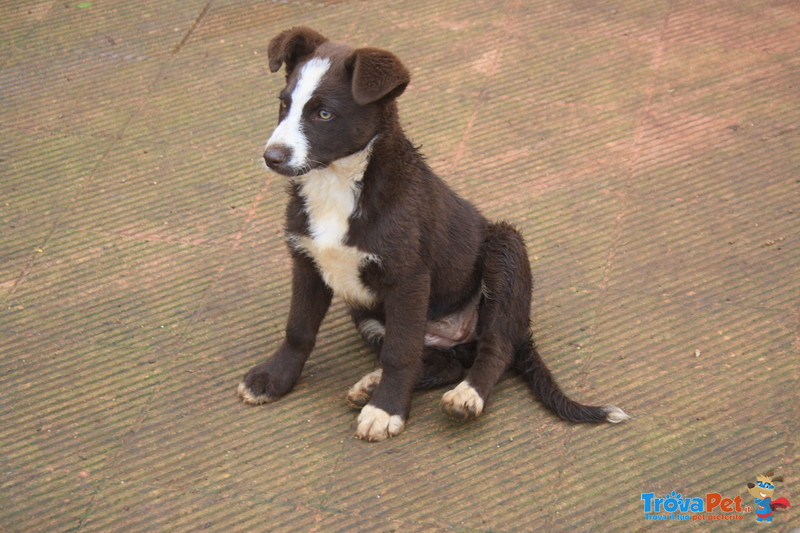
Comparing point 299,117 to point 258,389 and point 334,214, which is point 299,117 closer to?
point 334,214

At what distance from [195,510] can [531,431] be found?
4.08ft

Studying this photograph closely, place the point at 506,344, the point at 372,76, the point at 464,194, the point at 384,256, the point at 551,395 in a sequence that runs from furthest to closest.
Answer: the point at 464,194, the point at 506,344, the point at 551,395, the point at 384,256, the point at 372,76

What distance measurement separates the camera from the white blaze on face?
3262 millimetres

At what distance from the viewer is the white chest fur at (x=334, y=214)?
3434 millimetres

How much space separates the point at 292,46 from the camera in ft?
11.3

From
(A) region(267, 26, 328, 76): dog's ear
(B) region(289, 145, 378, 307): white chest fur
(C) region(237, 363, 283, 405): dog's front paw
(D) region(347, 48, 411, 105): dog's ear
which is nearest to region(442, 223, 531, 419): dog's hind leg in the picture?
(B) region(289, 145, 378, 307): white chest fur

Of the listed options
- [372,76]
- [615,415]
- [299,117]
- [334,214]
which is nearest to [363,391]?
[334,214]

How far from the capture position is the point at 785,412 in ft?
11.6

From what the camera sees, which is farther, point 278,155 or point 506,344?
point 506,344

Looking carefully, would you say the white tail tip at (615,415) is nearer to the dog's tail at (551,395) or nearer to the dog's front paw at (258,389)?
the dog's tail at (551,395)

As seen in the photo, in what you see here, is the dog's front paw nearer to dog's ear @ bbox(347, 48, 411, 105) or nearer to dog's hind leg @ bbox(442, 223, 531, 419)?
dog's hind leg @ bbox(442, 223, 531, 419)

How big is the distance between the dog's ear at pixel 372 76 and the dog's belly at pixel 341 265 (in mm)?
560

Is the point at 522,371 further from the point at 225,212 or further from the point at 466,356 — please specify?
the point at 225,212

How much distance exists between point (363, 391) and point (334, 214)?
0.72 metres
